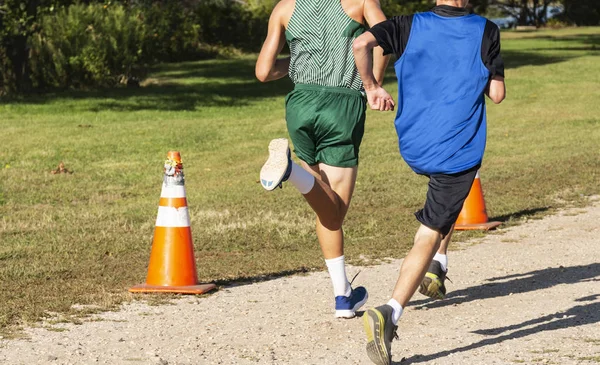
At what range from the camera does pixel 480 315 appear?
6262 millimetres

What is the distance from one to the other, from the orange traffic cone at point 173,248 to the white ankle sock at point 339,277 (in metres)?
1.04

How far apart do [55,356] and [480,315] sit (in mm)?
2372

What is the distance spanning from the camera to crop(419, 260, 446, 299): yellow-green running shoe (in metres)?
6.17

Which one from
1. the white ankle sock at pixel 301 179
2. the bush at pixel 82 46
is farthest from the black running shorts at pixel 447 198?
the bush at pixel 82 46

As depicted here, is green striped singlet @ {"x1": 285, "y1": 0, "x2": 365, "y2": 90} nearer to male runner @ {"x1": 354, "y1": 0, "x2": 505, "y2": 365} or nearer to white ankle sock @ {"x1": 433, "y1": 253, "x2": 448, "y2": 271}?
male runner @ {"x1": 354, "y1": 0, "x2": 505, "y2": 365}

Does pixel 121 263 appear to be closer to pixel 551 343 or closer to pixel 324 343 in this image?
pixel 324 343

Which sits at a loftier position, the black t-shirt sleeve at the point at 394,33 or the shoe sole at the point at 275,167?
the black t-shirt sleeve at the point at 394,33

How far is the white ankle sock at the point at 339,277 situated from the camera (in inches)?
244

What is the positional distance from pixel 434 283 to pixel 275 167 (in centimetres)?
125

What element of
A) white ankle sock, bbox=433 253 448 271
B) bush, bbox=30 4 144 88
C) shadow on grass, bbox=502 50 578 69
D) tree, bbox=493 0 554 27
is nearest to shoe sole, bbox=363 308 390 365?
white ankle sock, bbox=433 253 448 271

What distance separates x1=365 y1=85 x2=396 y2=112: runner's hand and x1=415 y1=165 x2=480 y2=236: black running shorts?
42 cm

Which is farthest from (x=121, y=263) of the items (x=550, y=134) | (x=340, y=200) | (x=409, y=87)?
(x=550, y=134)

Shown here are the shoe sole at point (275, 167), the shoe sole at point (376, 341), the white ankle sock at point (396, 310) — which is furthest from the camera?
the shoe sole at point (275, 167)

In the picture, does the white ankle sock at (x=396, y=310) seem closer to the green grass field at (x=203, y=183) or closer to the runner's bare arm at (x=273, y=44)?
the runner's bare arm at (x=273, y=44)
